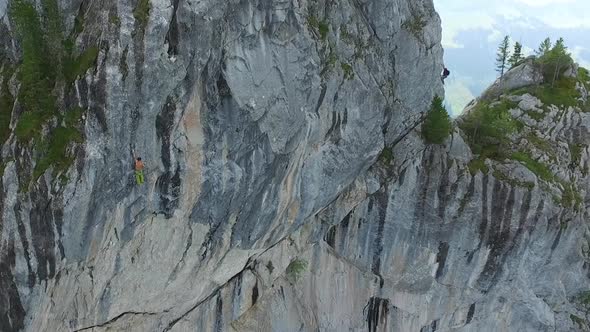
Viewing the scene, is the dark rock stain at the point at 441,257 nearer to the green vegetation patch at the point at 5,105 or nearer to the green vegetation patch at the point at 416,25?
the green vegetation patch at the point at 416,25

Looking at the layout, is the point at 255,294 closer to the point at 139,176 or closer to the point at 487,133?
the point at 139,176

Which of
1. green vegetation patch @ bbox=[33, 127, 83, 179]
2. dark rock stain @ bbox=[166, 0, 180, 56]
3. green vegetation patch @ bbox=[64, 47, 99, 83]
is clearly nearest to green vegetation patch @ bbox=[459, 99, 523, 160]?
dark rock stain @ bbox=[166, 0, 180, 56]

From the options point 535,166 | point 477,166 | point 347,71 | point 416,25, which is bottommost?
point 477,166

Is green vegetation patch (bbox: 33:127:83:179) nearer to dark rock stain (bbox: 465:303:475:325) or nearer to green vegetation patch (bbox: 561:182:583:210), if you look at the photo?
dark rock stain (bbox: 465:303:475:325)

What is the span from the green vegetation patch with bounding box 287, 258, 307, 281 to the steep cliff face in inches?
9.4

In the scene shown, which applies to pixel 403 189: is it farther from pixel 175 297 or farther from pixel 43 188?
pixel 43 188

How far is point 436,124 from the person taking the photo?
34656 millimetres

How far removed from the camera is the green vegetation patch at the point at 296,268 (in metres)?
35.8

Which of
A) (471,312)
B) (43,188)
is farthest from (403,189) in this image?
(43,188)

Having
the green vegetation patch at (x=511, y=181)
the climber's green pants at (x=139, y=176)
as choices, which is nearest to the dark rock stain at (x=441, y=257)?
the green vegetation patch at (x=511, y=181)

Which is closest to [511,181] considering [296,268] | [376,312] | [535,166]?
[535,166]

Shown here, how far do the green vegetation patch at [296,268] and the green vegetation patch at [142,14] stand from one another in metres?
20.3

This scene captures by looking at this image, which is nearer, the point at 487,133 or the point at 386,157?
the point at 386,157

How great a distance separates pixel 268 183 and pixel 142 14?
1185 cm
